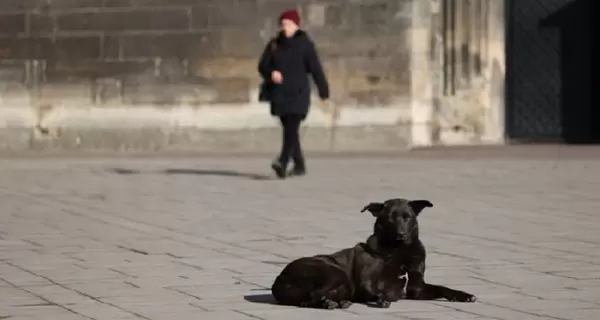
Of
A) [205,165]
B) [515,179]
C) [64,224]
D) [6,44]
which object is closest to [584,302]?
[64,224]

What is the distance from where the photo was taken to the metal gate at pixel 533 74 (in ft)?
66.5

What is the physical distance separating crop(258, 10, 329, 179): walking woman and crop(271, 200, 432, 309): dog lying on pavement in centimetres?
821

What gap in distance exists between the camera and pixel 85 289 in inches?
297

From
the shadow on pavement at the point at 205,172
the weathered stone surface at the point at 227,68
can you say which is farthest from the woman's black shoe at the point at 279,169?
the weathered stone surface at the point at 227,68

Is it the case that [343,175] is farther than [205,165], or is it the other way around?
[205,165]

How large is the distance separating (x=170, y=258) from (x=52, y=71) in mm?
11662

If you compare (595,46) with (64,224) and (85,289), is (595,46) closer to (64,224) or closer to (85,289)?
(64,224)

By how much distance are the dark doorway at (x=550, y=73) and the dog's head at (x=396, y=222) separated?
13835 millimetres

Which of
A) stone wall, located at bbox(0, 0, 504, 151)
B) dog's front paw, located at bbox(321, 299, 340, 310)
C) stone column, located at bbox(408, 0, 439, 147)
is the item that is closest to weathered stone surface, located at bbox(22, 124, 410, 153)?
stone wall, located at bbox(0, 0, 504, 151)

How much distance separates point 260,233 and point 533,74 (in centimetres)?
1096

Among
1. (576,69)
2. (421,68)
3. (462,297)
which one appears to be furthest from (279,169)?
(462,297)

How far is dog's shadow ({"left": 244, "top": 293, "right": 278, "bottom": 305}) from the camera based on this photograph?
22.9 ft

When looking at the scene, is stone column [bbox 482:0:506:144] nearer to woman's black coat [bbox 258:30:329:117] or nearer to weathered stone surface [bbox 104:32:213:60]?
weathered stone surface [bbox 104:32:213:60]

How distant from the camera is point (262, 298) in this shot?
7.13 metres
